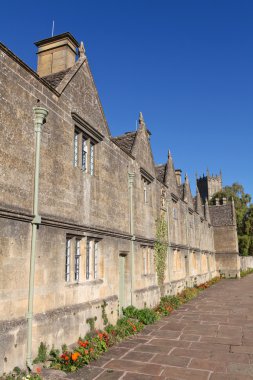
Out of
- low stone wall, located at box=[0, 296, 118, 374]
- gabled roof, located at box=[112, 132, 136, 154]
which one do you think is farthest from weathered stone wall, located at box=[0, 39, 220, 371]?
gabled roof, located at box=[112, 132, 136, 154]

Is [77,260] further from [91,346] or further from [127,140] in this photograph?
[127,140]

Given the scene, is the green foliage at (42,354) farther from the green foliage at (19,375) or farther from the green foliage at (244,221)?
the green foliage at (244,221)

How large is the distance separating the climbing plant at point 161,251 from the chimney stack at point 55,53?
902 centimetres

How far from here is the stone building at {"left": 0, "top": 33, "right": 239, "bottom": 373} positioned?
6.65 m

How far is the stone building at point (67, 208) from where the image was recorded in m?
6.65

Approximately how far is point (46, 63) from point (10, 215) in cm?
649

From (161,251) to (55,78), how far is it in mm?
10116

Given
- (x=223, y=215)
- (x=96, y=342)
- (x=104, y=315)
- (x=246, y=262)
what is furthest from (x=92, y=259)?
(x=246, y=262)

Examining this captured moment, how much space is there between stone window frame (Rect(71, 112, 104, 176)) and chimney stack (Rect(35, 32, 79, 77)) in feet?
7.53

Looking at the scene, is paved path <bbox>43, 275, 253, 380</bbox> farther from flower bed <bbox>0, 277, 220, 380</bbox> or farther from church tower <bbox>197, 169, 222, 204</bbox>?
church tower <bbox>197, 169, 222, 204</bbox>

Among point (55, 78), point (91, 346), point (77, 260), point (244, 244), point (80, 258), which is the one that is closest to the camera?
point (91, 346)

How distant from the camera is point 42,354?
6.95 meters

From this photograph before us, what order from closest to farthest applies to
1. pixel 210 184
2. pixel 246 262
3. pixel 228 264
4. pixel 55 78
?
pixel 55 78
pixel 228 264
pixel 246 262
pixel 210 184

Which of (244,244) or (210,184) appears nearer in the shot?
(244,244)
